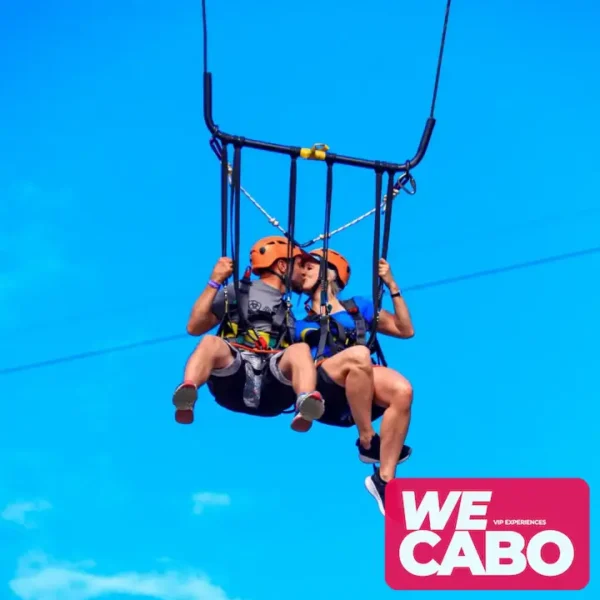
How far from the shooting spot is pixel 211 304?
10.4 m

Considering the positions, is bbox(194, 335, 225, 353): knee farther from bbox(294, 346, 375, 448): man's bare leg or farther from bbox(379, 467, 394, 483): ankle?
bbox(379, 467, 394, 483): ankle

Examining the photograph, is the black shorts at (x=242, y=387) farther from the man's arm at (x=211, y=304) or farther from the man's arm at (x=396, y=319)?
the man's arm at (x=396, y=319)

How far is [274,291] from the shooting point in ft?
34.9

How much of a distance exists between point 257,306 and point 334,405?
0.88m

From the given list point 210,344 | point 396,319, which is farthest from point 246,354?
point 396,319

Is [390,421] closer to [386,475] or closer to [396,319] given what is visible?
[386,475]

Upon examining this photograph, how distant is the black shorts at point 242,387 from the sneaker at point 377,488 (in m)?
0.74

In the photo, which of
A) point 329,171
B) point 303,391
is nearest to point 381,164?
point 329,171

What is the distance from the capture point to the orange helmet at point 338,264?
1098 centimetres

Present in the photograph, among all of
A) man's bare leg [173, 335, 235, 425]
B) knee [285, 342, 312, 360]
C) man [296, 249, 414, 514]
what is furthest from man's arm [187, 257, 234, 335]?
knee [285, 342, 312, 360]

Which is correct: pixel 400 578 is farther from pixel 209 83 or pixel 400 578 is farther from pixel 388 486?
pixel 209 83

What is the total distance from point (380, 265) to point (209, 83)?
1685 millimetres

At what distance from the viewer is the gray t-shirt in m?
10.4

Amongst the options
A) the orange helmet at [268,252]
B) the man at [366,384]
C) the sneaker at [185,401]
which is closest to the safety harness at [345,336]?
the man at [366,384]
